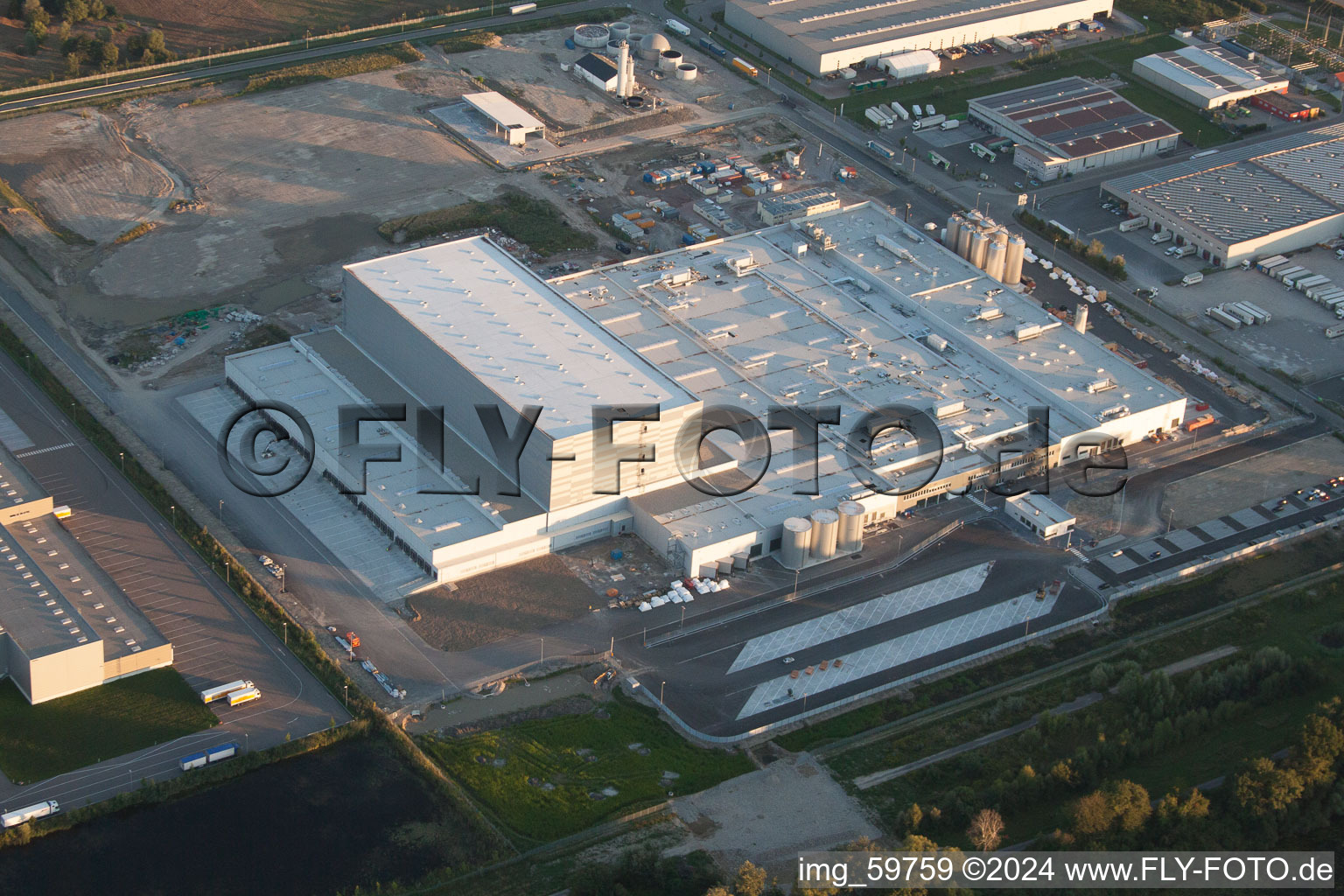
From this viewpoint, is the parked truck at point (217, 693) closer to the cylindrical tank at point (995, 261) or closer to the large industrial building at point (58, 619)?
the large industrial building at point (58, 619)

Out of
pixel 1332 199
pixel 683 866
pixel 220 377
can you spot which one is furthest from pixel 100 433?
pixel 1332 199

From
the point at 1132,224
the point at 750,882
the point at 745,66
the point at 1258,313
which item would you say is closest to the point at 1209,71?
the point at 1132,224

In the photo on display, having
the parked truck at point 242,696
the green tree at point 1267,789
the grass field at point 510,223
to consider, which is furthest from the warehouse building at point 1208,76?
the parked truck at point 242,696

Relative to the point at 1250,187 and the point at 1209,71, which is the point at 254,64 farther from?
the point at 1250,187

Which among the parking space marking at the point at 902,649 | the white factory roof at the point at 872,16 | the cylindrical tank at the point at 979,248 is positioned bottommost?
the parking space marking at the point at 902,649

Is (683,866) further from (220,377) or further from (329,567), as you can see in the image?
(220,377)

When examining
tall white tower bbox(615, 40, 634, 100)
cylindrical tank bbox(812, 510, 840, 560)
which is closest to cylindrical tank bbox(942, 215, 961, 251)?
cylindrical tank bbox(812, 510, 840, 560)

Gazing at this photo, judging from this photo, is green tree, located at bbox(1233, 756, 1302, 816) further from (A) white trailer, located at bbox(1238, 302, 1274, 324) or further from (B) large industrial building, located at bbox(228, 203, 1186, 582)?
(A) white trailer, located at bbox(1238, 302, 1274, 324)
